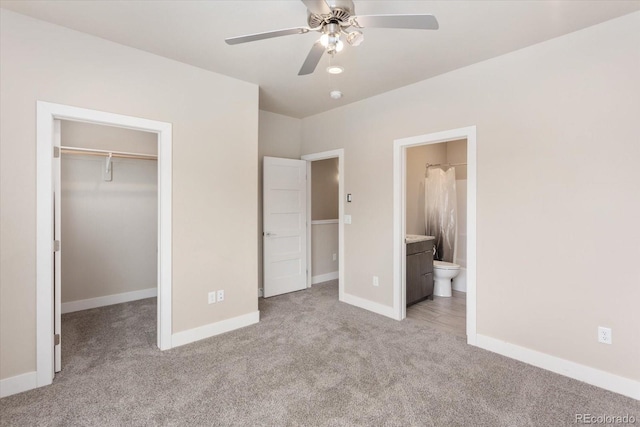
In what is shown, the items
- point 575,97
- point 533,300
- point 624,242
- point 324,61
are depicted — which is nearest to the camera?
point 624,242

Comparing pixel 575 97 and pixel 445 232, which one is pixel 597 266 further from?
pixel 445 232

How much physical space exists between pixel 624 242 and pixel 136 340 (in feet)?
13.9

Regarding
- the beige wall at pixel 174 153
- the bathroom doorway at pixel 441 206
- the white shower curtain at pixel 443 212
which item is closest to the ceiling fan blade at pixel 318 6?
the beige wall at pixel 174 153

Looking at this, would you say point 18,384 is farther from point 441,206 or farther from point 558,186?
point 441,206

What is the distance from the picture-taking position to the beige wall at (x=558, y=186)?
2.21 metres

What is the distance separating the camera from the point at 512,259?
274 cm

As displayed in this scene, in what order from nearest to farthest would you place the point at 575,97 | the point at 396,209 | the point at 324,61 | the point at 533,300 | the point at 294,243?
the point at 575,97 < the point at 533,300 < the point at 324,61 < the point at 396,209 < the point at 294,243

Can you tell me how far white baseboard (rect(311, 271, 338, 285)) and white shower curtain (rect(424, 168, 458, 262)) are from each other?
176 centimetres

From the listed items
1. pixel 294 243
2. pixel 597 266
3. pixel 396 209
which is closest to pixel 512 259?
pixel 597 266

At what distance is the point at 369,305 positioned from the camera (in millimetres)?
3955

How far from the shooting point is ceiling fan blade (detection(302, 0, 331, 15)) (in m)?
1.50

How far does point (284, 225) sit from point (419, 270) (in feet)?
6.63

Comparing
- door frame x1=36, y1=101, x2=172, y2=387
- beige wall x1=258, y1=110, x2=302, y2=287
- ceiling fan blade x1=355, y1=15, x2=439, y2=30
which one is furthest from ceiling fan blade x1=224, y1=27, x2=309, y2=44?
beige wall x1=258, y1=110, x2=302, y2=287

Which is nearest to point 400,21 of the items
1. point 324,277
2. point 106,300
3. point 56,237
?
point 56,237
